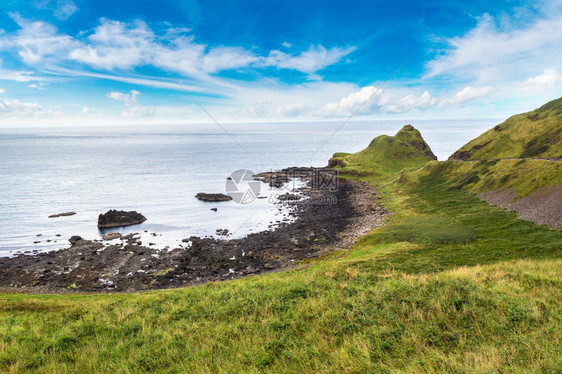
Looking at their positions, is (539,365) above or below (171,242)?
above

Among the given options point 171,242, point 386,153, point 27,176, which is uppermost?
point 386,153

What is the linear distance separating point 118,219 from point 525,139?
426ft

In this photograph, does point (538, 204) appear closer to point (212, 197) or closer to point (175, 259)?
point (175, 259)

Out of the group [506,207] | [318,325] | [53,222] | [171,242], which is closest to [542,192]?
[506,207]

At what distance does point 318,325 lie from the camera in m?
13.9

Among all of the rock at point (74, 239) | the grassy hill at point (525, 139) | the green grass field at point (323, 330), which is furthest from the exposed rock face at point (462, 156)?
the rock at point (74, 239)

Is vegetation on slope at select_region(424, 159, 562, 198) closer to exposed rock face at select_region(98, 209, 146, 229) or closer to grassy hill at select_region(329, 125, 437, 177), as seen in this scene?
grassy hill at select_region(329, 125, 437, 177)

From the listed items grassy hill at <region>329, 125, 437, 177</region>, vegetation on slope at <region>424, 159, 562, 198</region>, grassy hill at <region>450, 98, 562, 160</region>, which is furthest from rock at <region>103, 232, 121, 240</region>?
grassy hill at <region>450, 98, 562, 160</region>

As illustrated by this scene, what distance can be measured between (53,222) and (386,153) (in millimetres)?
149301

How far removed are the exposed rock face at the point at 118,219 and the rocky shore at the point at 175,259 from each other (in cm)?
917

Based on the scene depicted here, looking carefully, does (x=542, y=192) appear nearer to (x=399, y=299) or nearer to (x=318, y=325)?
(x=399, y=299)

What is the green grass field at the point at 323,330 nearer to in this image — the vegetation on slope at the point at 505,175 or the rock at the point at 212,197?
the vegetation on slope at the point at 505,175

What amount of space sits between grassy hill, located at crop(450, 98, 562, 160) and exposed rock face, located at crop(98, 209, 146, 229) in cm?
11266

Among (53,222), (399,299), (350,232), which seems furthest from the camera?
(53,222)
